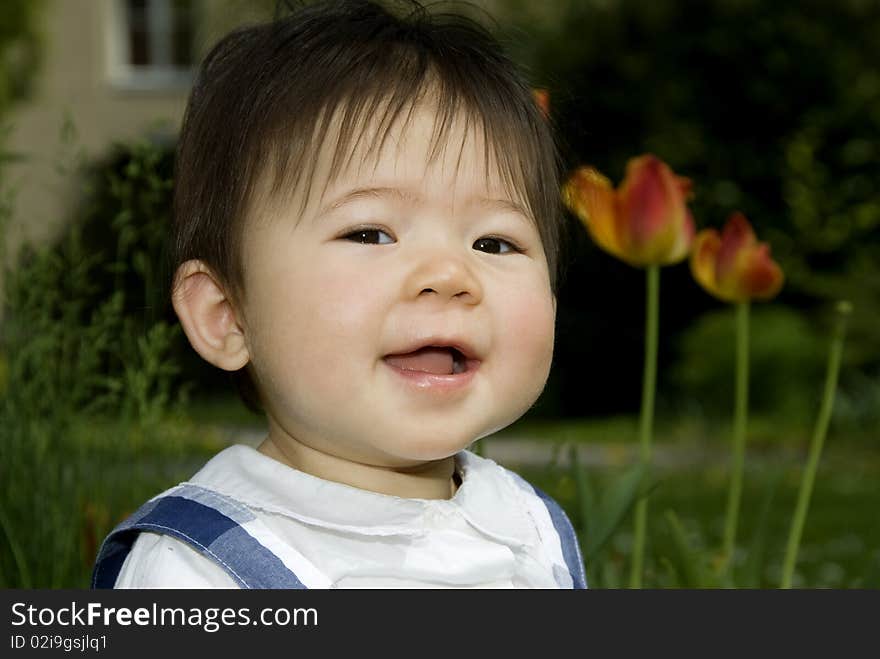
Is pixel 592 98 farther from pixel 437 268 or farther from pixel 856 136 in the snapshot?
pixel 437 268

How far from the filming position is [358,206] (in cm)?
148

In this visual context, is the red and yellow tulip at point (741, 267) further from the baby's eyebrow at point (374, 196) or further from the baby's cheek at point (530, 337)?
the baby's eyebrow at point (374, 196)

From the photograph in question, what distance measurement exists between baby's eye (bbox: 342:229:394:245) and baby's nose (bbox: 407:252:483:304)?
6 centimetres

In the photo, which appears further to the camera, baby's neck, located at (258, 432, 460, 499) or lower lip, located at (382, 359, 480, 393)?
baby's neck, located at (258, 432, 460, 499)

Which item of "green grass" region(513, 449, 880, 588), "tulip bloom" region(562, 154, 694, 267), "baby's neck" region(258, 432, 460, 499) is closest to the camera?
"baby's neck" region(258, 432, 460, 499)

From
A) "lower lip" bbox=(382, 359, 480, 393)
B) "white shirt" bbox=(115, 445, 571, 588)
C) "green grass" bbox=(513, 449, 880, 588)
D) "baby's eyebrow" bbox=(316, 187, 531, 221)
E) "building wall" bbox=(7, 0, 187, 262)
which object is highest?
"baby's eyebrow" bbox=(316, 187, 531, 221)

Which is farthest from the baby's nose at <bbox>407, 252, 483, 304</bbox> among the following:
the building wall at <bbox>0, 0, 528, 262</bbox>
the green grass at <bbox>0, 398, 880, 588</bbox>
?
the building wall at <bbox>0, 0, 528, 262</bbox>

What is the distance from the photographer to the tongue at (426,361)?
1.46 meters

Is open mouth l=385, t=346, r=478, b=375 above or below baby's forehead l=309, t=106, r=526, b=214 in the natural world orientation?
below

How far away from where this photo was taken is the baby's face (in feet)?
4.73

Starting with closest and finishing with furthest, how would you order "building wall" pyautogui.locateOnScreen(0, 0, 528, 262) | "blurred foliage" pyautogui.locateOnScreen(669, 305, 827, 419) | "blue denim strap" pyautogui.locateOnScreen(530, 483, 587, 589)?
"blue denim strap" pyautogui.locateOnScreen(530, 483, 587, 589) → "blurred foliage" pyautogui.locateOnScreen(669, 305, 827, 419) → "building wall" pyautogui.locateOnScreen(0, 0, 528, 262)

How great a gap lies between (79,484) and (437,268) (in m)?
1.04

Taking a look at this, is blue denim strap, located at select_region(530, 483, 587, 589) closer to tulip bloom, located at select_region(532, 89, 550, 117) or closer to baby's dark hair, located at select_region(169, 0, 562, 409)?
baby's dark hair, located at select_region(169, 0, 562, 409)

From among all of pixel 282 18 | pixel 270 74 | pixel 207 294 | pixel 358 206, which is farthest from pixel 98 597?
pixel 282 18
